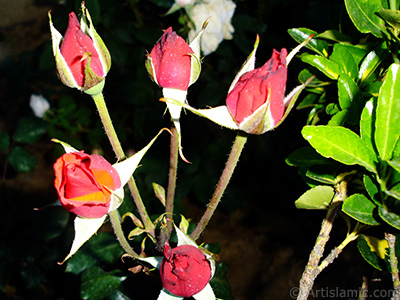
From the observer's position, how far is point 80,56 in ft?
1.39

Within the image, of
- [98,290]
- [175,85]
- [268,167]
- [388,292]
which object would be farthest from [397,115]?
[268,167]

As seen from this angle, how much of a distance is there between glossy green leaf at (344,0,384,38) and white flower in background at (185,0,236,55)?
398 mm

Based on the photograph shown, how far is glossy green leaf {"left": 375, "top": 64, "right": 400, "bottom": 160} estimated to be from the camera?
41 centimetres

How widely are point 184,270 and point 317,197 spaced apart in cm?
20

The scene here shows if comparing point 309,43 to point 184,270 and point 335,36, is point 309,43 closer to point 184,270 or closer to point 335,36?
point 335,36

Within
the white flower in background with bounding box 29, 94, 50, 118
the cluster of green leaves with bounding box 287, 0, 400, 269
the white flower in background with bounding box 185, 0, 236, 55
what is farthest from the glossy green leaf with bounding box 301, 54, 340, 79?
the white flower in background with bounding box 29, 94, 50, 118

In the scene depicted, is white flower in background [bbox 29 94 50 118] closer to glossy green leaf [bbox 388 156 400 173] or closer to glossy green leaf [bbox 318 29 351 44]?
glossy green leaf [bbox 318 29 351 44]

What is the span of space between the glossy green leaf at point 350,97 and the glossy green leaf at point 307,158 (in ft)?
0.19

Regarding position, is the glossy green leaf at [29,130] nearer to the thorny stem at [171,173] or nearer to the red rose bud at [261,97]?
the thorny stem at [171,173]

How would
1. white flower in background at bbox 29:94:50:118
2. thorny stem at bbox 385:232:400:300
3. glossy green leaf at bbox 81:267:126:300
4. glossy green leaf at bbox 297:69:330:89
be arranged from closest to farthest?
1. thorny stem at bbox 385:232:400:300
2. glossy green leaf at bbox 297:69:330:89
3. glossy green leaf at bbox 81:267:126:300
4. white flower in background at bbox 29:94:50:118

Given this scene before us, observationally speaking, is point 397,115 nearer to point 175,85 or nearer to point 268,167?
point 175,85

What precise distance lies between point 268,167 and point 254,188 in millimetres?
89

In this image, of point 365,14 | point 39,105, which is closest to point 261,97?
point 365,14

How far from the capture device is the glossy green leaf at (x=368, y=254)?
1.76ft
